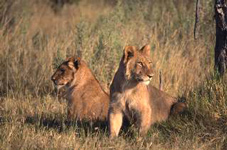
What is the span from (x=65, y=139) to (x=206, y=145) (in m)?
1.77

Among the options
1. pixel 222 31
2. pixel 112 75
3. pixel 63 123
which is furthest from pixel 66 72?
pixel 222 31

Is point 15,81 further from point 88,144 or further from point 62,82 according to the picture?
point 88,144

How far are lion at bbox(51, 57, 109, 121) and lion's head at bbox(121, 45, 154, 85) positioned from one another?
1272mm

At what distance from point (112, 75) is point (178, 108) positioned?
2.80 m

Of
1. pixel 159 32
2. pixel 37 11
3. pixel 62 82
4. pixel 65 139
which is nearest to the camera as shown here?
pixel 65 139

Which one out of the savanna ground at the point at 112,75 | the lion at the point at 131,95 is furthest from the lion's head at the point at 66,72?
the lion at the point at 131,95

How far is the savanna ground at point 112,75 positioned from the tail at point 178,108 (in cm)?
10

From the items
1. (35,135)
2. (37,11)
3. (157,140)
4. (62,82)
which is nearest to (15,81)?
(62,82)

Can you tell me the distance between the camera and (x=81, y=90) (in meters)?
7.44

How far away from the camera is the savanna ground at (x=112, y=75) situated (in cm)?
604

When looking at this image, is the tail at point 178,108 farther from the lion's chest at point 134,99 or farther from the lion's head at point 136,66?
the lion's head at point 136,66

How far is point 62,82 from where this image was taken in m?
7.48

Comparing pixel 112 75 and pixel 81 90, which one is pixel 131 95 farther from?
pixel 112 75

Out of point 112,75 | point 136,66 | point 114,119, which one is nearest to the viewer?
point 136,66
